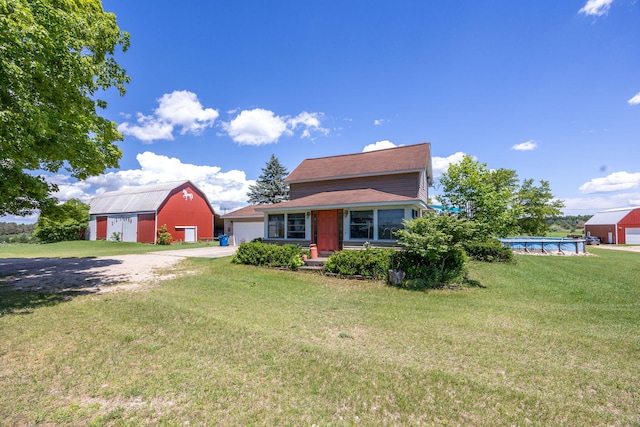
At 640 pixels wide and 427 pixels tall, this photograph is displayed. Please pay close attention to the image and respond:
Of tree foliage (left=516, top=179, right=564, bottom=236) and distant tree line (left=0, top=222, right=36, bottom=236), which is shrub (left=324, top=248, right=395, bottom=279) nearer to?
tree foliage (left=516, top=179, right=564, bottom=236)

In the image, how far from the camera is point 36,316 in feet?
20.1

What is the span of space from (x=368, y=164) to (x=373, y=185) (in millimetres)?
1487

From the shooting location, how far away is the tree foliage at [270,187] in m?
36.2

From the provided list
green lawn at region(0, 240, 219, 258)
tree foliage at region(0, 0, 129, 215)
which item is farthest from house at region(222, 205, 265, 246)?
tree foliage at region(0, 0, 129, 215)

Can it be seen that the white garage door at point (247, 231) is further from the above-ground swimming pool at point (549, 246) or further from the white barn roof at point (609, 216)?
the white barn roof at point (609, 216)

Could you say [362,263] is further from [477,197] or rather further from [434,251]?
[477,197]

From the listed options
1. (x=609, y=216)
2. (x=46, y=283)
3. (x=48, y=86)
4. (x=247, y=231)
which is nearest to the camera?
(x=48, y=86)

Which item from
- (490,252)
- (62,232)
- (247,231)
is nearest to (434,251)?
(490,252)

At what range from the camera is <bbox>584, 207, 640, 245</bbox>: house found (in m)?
34.9

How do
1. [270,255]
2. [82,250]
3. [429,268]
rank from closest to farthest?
[429,268] < [270,255] < [82,250]

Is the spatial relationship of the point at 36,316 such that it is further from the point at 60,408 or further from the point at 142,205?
the point at 142,205

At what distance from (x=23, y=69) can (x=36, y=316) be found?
17.4 ft

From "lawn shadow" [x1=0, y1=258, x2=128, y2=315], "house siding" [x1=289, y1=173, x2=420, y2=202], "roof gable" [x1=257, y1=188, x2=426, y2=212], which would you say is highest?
"house siding" [x1=289, y1=173, x2=420, y2=202]

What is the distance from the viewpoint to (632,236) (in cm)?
3497
